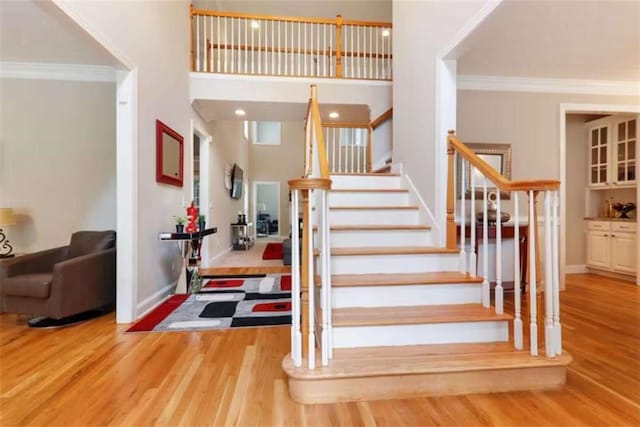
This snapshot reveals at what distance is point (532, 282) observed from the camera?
6.27ft

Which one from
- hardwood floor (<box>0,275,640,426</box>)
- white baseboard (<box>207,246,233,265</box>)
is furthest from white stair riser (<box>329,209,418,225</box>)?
white baseboard (<box>207,246,233,265</box>)

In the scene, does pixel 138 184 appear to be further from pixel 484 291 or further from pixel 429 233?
pixel 484 291

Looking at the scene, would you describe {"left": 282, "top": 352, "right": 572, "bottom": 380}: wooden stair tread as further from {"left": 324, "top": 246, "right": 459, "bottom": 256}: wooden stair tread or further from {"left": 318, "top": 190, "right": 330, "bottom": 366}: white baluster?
{"left": 324, "top": 246, "right": 459, "bottom": 256}: wooden stair tread

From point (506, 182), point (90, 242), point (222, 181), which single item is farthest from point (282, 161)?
point (506, 182)

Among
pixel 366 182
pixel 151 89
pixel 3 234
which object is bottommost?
pixel 3 234

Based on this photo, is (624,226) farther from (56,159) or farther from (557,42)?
(56,159)

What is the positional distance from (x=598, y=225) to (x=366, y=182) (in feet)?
12.4

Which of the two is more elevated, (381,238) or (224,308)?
(381,238)

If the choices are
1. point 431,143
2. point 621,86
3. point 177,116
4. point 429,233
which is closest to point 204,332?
point 429,233

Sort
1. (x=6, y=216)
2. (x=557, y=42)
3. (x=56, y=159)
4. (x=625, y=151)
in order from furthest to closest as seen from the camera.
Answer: (x=625, y=151)
(x=56, y=159)
(x=6, y=216)
(x=557, y=42)

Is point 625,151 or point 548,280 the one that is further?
point 625,151

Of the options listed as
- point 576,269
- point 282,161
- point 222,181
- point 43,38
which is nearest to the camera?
point 43,38

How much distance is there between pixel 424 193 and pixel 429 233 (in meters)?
0.42

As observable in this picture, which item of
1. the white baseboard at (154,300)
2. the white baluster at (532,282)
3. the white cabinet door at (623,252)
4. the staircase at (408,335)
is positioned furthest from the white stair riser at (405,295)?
the white cabinet door at (623,252)
